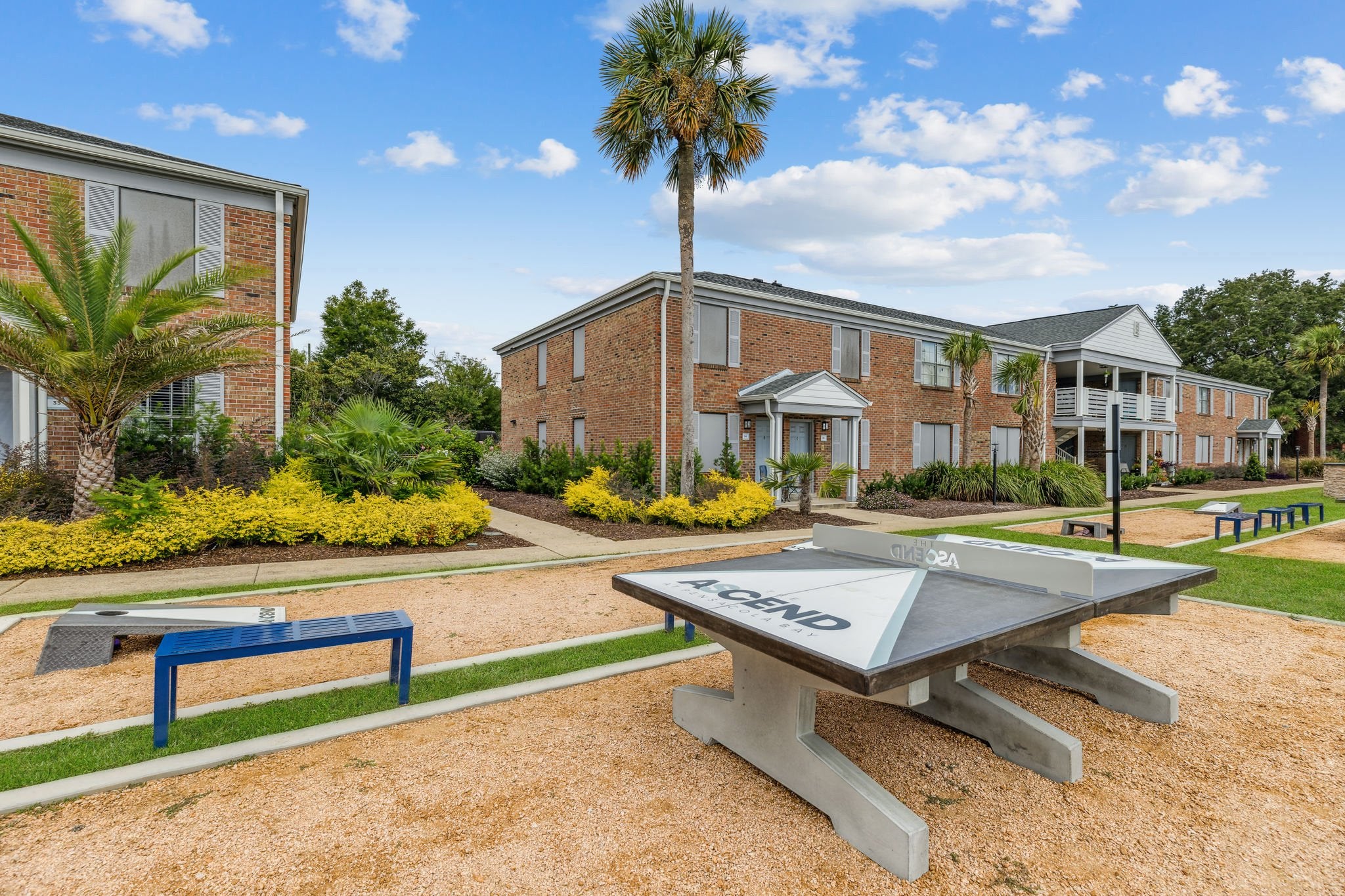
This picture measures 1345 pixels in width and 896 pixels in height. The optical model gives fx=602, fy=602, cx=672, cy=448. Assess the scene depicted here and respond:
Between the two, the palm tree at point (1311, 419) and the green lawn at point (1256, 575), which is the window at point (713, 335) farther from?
the palm tree at point (1311, 419)

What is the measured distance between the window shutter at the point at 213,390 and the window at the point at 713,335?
1018 cm

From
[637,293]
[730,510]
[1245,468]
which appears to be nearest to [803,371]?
[637,293]

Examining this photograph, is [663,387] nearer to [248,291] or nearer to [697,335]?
[697,335]

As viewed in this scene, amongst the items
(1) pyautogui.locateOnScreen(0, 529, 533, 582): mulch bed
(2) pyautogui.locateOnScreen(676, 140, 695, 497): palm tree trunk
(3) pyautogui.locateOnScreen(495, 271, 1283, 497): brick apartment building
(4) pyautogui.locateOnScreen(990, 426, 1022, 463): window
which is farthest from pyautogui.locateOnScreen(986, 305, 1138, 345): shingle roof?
(1) pyautogui.locateOnScreen(0, 529, 533, 582): mulch bed

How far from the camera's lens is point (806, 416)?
17.3 m

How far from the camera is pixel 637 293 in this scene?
15344 millimetres

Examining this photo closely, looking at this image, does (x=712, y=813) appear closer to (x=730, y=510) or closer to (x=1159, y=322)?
(x=730, y=510)

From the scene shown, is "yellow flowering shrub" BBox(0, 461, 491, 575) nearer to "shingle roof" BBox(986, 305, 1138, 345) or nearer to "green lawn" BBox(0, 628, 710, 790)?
"green lawn" BBox(0, 628, 710, 790)

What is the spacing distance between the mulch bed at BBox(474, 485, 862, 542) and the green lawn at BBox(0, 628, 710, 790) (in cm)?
606

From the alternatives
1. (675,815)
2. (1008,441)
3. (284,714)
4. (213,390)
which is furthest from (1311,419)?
(213,390)

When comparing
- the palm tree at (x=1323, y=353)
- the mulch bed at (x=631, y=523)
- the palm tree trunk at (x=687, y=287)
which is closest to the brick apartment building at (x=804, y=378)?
the palm tree trunk at (x=687, y=287)

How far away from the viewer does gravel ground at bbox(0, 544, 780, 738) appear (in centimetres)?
385

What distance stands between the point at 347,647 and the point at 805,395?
41.5ft

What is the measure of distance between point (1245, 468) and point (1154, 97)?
27.8 metres
